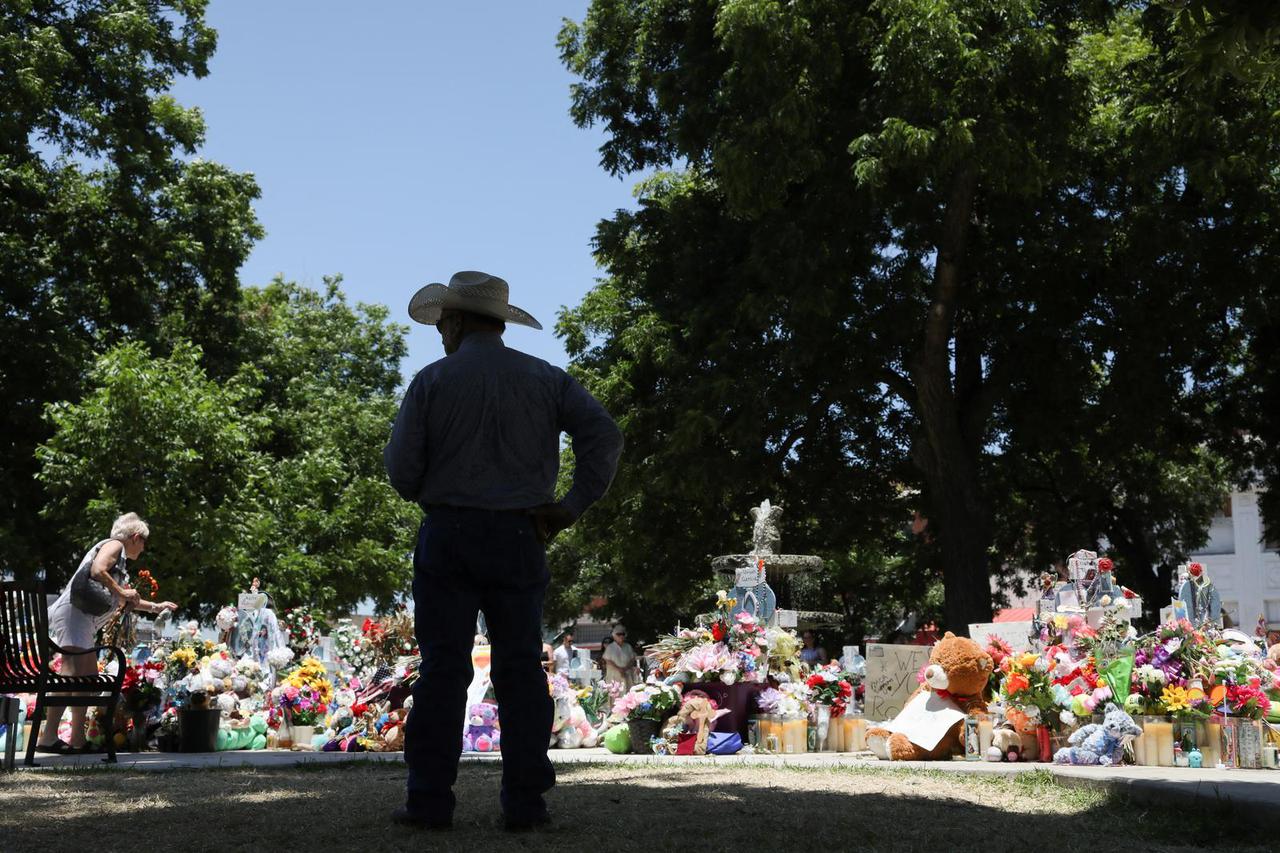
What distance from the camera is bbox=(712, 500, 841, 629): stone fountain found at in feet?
45.5

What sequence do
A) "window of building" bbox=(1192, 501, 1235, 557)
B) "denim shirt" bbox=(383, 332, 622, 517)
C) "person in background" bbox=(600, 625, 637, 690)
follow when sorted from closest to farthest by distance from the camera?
1. "denim shirt" bbox=(383, 332, 622, 517)
2. "person in background" bbox=(600, 625, 637, 690)
3. "window of building" bbox=(1192, 501, 1235, 557)

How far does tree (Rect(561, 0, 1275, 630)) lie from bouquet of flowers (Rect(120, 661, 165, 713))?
9.77 meters

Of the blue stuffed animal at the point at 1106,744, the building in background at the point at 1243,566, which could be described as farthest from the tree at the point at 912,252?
the building in background at the point at 1243,566

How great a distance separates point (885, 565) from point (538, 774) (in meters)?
38.9

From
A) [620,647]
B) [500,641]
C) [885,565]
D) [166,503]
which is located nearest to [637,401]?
[620,647]

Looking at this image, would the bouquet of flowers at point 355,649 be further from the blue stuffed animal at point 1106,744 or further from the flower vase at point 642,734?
the blue stuffed animal at point 1106,744

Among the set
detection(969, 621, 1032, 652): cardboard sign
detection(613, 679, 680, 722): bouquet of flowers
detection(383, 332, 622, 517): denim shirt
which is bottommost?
detection(613, 679, 680, 722): bouquet of flowers

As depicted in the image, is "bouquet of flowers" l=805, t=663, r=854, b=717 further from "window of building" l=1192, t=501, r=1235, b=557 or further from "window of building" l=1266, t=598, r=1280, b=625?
"window of building" l=1266, t=598, r=1280, b=625

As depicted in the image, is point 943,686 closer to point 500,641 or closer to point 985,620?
point 500,641

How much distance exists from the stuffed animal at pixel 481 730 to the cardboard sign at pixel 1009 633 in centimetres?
422

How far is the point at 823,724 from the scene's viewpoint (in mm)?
12133

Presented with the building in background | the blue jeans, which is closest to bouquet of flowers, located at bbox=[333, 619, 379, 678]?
the blue jeans

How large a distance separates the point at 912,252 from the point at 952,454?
3.22 meters

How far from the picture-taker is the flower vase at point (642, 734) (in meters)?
10.9
